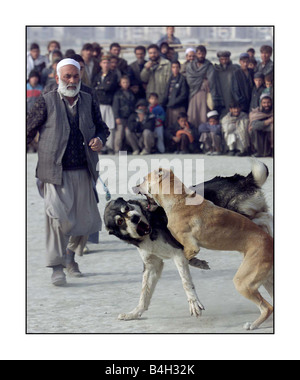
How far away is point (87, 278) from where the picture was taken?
848 centimetres

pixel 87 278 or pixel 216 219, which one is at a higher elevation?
pixel 216 219

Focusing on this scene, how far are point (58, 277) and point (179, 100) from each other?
25.8 ft

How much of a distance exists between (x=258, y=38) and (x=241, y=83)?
864cm

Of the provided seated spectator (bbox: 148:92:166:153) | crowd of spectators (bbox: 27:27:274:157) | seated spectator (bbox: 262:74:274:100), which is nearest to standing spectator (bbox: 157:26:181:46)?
crowd of spectators (bbox: 27:27:274:157)

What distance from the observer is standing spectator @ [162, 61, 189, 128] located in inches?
617

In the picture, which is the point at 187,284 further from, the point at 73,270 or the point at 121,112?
the point at 121,112

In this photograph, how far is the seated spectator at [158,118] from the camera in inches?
606

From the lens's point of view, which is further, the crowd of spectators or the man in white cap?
the crowd of spectators

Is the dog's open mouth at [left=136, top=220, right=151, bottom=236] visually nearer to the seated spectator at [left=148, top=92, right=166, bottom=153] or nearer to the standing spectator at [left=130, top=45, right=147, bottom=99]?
the seated spectator at [left=148, top=92, right=166, bottom=153]

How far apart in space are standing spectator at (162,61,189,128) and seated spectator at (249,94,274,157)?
1309mm

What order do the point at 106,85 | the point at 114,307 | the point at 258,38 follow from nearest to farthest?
the point at 114,307
the point at 106,85
the point at 258,38

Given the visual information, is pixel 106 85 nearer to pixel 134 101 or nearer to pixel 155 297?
pixel 134 101

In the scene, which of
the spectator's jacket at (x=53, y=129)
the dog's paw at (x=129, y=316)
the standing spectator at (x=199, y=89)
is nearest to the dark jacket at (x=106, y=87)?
the standing spectator at (x=199, y=89)

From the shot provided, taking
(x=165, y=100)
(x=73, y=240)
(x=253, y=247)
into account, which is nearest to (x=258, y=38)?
(x=165, y=100)
